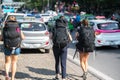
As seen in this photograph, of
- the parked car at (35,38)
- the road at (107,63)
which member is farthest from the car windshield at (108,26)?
the parked car at (35,38)

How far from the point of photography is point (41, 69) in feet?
38.0

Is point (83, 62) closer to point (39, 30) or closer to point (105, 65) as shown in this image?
point (105, 65)

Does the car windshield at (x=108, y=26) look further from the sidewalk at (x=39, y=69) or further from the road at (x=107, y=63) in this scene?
the sidewalk at (x=39, y=69)

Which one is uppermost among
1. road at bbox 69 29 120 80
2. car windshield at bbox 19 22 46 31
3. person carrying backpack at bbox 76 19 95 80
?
person carrying backpack at bbox 76 19 95 80

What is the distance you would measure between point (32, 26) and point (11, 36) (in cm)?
775

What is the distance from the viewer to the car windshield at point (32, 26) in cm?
1655

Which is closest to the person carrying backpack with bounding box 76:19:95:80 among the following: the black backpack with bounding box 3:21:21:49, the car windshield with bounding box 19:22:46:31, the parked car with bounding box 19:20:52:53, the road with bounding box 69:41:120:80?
the road with bounding box 69:41:120:80

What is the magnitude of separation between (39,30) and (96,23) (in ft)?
10.4

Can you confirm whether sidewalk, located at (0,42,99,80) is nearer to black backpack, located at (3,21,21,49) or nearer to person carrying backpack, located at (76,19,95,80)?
person carrying backpack, located at (76,19,95,80)

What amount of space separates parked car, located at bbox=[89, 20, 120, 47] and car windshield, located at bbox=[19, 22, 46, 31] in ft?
8.83

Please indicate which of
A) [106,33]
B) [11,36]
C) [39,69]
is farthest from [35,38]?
[11,36]

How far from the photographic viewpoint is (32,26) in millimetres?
16703

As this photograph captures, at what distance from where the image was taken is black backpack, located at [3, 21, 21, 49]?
8969mm

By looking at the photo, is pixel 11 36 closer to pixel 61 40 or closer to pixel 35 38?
pixel 61 40
